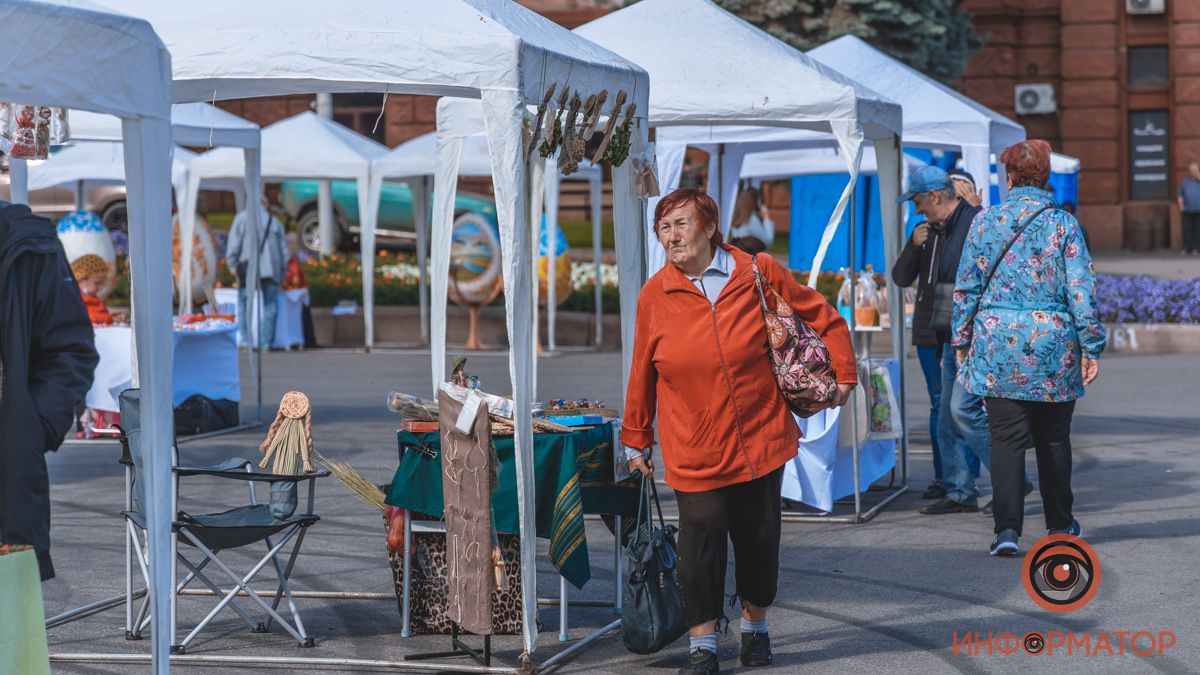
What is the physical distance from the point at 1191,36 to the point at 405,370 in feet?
63.4

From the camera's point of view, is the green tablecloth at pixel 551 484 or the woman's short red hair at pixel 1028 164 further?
the woman's short red hair at pixel 1028 164

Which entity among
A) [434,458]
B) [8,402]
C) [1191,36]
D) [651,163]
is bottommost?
[434,458]

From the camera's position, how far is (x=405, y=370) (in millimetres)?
17062

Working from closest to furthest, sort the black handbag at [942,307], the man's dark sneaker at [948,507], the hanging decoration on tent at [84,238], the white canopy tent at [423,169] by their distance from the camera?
the black handbag at [942,307], the man's dark sneaker at [948,507], the hanging decoration on tent at [84,238], the white canopy tent at [423,169]

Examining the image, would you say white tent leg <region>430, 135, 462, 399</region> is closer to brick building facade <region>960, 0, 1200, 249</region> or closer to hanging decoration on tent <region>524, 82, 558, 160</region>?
hanging decoration on tent <region>524, 82, 558, 160</region>

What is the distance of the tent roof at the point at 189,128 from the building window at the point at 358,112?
20.3m

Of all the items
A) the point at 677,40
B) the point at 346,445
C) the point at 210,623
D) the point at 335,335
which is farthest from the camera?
the point at 335,335

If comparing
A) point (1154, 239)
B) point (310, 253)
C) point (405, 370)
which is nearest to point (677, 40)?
point (405, 370)

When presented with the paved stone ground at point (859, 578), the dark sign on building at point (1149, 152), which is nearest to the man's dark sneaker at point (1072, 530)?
the paved stone ground at point (859, 578)

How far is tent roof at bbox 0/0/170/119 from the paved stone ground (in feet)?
7.41

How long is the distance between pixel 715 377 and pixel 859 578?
7.27 ft

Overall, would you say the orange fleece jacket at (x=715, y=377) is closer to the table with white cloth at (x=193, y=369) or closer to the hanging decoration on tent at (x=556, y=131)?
the hanging decoration on tent at (x=556, y=131)

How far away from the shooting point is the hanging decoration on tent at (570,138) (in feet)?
20.9

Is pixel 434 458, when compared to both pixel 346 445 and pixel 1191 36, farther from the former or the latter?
pixel 1191 36
